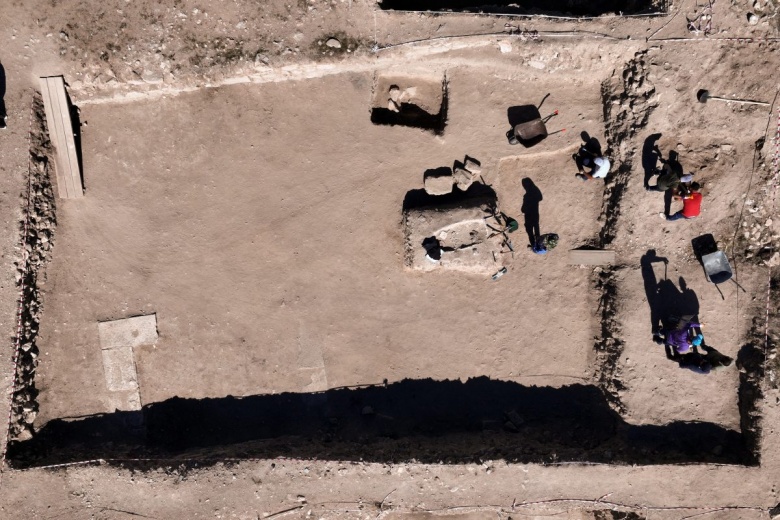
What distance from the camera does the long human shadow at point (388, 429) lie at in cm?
955

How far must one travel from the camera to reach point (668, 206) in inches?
371

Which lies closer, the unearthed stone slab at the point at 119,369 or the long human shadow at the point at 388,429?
the long human shadow at the point at 388,429

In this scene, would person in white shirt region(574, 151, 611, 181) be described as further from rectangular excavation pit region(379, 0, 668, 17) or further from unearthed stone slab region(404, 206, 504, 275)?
rectangular excavation pit region(379, 0, 668, 17)

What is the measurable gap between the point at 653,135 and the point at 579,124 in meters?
1.43

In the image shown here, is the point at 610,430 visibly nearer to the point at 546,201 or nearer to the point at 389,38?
the point at 546,201

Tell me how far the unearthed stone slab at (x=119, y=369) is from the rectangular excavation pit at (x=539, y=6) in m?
9.18

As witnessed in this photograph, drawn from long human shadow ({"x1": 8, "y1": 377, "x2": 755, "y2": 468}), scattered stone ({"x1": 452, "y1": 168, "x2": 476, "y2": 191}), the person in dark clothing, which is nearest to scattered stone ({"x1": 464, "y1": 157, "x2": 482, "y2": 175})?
scattered stone ({"x1": 452, "y1": 168, "x2": 476, "y2": 191})

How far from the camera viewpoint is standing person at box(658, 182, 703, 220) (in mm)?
9102

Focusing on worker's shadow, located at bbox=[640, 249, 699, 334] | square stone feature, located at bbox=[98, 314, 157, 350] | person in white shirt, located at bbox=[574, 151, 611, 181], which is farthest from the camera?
square stone feature, located at bbox=[98, 314, 157, 350]

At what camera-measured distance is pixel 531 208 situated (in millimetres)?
9984

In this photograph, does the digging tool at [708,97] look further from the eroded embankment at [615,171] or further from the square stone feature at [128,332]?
the square stone feature at [128,332]

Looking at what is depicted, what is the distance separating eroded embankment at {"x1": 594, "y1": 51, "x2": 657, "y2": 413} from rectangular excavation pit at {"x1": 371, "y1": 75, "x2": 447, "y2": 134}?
3449mm

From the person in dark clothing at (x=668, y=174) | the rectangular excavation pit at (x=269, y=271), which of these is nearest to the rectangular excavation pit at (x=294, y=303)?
the rectangular excavation pit at (x=269, y=271)

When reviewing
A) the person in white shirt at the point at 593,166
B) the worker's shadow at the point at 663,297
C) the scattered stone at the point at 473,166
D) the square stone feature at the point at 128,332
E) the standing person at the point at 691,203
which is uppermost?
the scattered stone at the point at 473,166
